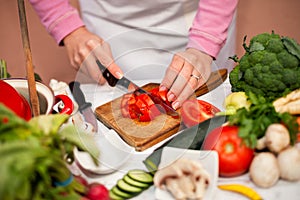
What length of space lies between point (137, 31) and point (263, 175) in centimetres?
78

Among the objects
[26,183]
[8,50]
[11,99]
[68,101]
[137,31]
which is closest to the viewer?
[26,183]

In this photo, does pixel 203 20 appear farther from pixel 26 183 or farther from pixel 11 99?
pixel 26 183

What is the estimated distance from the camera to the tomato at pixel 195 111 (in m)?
1.07

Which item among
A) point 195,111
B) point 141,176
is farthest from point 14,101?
point 195,111

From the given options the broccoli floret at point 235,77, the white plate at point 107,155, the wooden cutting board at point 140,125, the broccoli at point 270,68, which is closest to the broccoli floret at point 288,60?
the broccoli at point 270,68

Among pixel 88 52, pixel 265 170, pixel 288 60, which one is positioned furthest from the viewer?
pixel 88 52

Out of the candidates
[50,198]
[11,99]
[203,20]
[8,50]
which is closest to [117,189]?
[50,198]

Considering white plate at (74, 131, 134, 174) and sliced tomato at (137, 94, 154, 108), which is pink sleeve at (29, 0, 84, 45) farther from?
white plate at (74, 131, 134, 174)

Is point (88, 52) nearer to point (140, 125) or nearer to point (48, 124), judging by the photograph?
point (140, 125)

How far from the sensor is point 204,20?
4.17 feet

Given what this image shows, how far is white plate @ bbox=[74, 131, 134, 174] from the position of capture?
2.94ft

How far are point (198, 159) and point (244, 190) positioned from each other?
0.37ft

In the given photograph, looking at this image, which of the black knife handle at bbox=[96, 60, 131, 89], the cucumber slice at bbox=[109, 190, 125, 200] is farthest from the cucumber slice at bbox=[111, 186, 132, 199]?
the black knife handle at bbox=[96, 60, 131, 89]

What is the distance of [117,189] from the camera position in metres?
0.86
